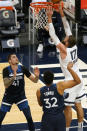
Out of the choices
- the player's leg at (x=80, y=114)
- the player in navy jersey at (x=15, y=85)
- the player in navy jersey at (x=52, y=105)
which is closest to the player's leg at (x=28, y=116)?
the player in navy jersey at (x=15, y=85)

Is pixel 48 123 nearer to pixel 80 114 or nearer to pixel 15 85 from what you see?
pixel 15 85

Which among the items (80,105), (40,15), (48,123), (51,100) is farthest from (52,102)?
(40,15)

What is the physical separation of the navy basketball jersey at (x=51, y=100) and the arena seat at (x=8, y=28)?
7.98 metres

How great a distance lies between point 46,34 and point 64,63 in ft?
22.8

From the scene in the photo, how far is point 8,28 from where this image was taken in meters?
16.1

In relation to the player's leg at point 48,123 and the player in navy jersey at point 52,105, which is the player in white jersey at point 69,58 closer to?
the player in navy jersey at point 52,105

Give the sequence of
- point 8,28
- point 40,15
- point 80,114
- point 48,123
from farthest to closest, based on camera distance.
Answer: point 8,28 < point 40,15 < point 80,114 < point 48,123

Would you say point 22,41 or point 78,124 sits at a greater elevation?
point 78,124

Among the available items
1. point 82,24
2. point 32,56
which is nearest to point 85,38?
point 82,24

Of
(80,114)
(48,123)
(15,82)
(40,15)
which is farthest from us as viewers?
(40,15)

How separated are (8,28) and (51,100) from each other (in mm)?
8630

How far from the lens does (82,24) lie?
645 inches

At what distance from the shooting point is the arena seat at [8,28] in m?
15.7

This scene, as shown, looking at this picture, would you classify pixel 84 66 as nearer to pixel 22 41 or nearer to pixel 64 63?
pixel 22 41
